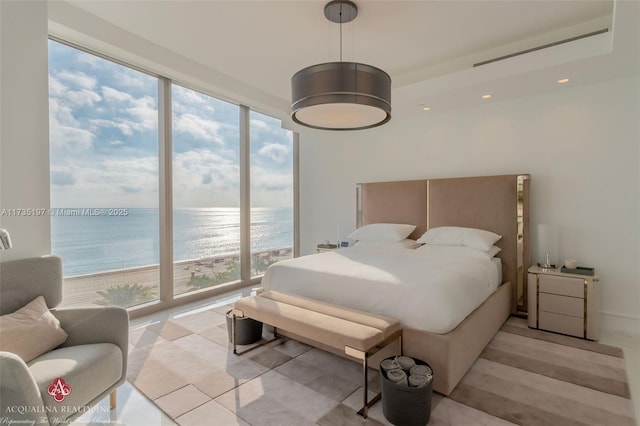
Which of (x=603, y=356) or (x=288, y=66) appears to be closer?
(x=603, y=356)

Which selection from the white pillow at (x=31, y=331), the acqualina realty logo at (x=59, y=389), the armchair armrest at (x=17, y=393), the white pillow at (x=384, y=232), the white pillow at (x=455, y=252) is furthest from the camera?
the white pillow at (x=384, y=232)

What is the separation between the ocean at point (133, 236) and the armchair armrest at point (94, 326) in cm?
152

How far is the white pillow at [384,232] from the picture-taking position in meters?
4.13

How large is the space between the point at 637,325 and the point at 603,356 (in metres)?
0.85

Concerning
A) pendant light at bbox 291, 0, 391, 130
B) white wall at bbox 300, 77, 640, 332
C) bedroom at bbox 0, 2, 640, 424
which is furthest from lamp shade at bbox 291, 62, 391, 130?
white wall at bbox 300, 77, 640, 332

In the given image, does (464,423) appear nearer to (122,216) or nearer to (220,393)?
(220,393)

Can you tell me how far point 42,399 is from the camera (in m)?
1.41

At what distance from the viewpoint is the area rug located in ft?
6.19

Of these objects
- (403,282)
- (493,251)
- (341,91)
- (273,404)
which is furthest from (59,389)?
(493,251)

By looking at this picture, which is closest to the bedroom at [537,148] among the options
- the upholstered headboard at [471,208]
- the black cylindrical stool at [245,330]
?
the upholstered headboard at [471,208]

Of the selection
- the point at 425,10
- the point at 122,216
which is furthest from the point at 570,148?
the point at 122,216

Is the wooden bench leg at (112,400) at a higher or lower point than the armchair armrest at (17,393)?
lower

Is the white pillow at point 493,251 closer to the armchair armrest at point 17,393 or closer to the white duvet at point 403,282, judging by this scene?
the white duvet at point 403,282

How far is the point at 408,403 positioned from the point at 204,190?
3546 millimetres
